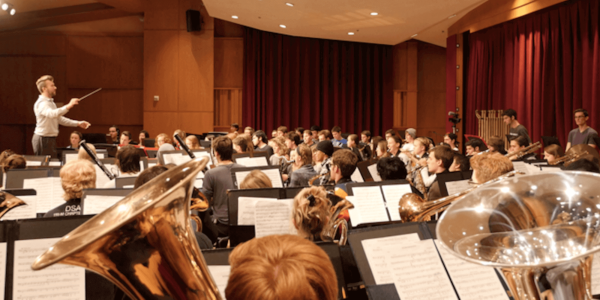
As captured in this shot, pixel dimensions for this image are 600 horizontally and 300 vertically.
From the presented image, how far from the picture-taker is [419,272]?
1757 millimetres

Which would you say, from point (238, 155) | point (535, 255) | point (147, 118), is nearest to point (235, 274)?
point (535, 255)

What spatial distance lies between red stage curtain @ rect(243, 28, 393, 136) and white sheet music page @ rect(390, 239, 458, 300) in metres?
12.9

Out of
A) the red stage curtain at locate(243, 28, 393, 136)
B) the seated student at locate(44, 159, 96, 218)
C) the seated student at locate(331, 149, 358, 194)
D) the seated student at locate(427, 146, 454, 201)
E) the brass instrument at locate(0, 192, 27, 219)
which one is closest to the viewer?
the brass instrument at locate(0, 192, 27, 219)

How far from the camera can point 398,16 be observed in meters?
10.7

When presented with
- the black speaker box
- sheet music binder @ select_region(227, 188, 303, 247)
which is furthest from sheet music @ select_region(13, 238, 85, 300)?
the black speaker box

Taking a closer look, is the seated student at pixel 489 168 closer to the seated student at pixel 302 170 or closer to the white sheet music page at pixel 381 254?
the seated student at pixel 302 170

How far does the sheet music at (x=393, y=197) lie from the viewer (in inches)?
127

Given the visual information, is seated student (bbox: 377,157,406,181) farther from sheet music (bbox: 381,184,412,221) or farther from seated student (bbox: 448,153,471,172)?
seated student (bbox: 448,153,471,172)

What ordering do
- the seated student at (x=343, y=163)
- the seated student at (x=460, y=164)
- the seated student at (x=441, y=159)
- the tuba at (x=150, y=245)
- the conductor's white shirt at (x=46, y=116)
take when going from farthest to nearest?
the conductor's white shirt at (x=46, y=116)
the seated student at (x=460, y=164)
the seated student at (x=441, y=159)
the seated student at (x=343, y=163)
the tuba at (x=150, y=245)

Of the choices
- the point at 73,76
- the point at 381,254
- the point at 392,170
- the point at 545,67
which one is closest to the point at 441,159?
the point at 392,170

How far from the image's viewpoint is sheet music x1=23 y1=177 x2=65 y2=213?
368cm

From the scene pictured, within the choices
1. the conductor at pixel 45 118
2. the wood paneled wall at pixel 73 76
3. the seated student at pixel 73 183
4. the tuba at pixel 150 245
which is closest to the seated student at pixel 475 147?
the conductor at pixel 45 118

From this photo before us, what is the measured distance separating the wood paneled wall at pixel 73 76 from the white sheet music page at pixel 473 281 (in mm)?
13499

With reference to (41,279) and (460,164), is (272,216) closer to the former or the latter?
(41,279)
